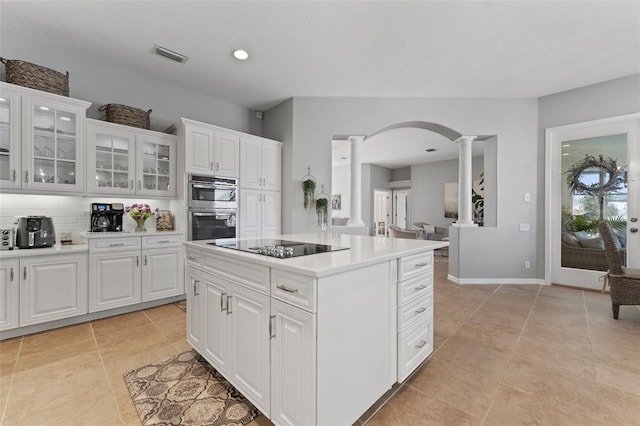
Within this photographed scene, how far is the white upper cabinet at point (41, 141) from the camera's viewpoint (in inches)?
94.9

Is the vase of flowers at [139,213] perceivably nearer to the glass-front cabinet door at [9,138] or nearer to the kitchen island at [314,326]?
the glass-front cabinet door at [9,138]

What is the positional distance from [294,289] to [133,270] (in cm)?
263

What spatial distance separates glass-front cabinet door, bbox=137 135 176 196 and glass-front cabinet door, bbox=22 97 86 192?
0.56m

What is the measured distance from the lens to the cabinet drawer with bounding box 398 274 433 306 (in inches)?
63.7

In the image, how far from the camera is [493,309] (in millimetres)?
3133

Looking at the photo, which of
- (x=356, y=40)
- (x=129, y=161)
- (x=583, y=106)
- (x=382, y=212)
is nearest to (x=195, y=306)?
(x=129, y=161)

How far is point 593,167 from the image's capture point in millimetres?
3852

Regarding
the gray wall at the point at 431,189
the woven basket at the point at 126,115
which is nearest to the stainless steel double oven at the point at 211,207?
the woven basket at the point at 126,115

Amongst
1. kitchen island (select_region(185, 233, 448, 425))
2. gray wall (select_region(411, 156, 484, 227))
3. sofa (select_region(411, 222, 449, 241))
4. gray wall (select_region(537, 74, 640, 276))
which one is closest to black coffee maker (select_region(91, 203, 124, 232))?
kitchen island (select_region(185, 233, 448, 425))

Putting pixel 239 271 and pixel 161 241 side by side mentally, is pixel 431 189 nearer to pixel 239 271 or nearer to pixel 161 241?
pixel 161 241

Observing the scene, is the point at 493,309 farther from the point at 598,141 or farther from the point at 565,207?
the point at 598,141

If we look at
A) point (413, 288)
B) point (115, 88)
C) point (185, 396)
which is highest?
point (115, 88)

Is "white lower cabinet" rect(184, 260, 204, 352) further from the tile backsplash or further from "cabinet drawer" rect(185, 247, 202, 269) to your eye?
the tile backsplash

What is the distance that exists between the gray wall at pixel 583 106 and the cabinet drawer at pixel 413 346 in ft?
11.4
